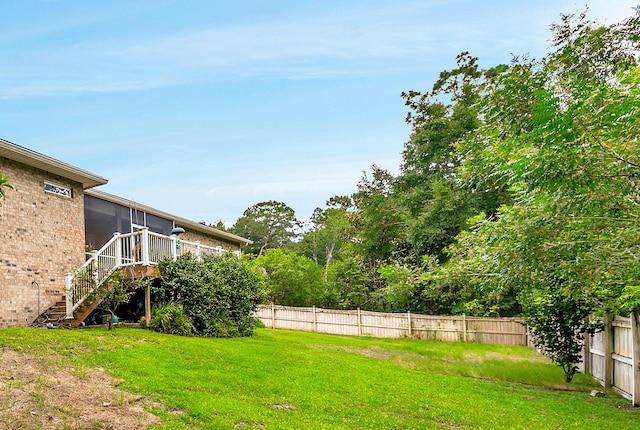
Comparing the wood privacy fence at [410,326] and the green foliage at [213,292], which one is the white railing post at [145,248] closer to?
the green foliage at [213,292]

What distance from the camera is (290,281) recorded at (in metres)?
30.7

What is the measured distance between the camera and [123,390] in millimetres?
6852

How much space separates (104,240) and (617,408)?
14007mm

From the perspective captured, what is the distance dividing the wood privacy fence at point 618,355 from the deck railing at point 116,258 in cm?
1104

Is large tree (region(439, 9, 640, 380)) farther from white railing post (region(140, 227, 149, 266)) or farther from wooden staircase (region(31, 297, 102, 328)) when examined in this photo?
wooden staircase (region(31, 297, 102, 328))

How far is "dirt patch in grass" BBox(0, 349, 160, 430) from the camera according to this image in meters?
5.57

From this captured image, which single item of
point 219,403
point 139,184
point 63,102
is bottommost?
point 219,403

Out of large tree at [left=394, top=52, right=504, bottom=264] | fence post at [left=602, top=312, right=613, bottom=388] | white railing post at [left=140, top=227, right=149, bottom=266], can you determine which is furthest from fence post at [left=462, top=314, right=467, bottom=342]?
white railing post at [left=140, top=227, right=149, bottom=266]

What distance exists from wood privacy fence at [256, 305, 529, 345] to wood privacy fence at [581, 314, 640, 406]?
8.83 meters

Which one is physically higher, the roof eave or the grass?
the roof eave

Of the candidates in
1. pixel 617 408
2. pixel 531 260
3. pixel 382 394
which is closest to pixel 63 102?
pixel 382 394

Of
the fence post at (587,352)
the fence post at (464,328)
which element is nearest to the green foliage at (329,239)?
the fence post at (464,328)

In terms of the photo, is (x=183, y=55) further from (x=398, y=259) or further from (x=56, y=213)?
(x=398, y=259)

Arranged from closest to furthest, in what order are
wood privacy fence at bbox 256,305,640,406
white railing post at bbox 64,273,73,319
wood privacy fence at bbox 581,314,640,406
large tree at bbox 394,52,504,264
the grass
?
the grass → wood privacy fence at bbox 581,314,640,406 → white railing post at bbox 64,273,73,319 → wood privacy fence at bbox 256,305,640,406 → large tree at bbox 394,52,504,264
